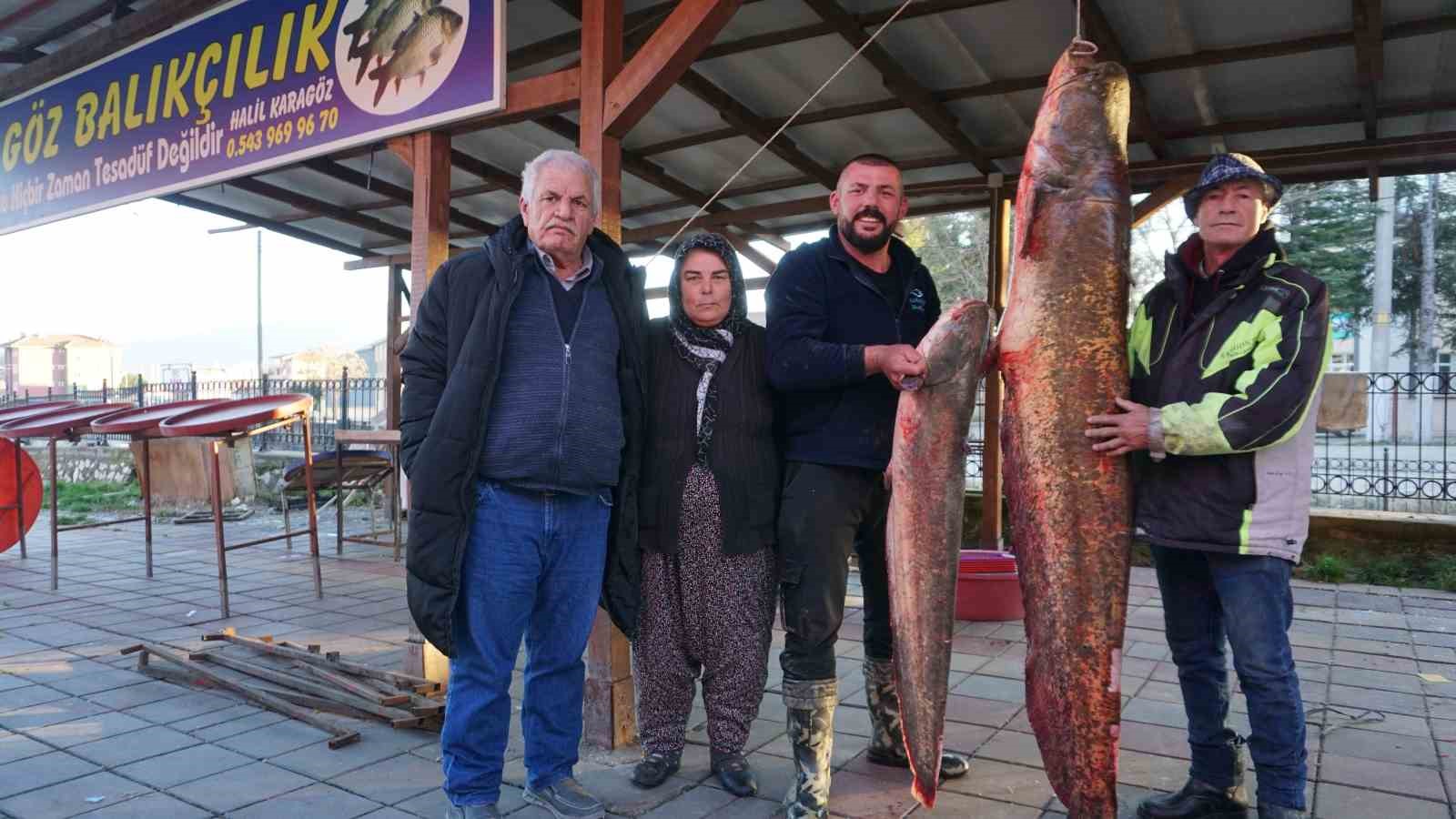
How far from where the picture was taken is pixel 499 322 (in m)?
2.62

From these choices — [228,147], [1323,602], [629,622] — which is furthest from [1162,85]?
[228,147]

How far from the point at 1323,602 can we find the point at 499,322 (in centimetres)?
591

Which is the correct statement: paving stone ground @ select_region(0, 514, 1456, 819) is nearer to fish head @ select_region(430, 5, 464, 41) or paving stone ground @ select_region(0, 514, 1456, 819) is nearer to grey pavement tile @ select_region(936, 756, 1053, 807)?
grey pavement tile @ select_region(936, 756, 1053, 807)

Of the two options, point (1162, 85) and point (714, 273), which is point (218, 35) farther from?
point (1162, 85)

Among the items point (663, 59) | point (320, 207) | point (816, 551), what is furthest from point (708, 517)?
point (320, 207)

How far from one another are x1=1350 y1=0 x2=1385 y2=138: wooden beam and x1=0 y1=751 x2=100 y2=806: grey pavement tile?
619cm

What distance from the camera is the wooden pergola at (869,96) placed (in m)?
3.62

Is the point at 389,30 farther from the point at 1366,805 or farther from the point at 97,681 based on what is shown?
the point at 1366,805

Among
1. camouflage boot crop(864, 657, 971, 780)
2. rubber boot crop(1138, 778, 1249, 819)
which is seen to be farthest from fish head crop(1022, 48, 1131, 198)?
rubber boot crop(1138, 778, 1249, 819)

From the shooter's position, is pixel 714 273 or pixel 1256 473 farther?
pixel 714 273

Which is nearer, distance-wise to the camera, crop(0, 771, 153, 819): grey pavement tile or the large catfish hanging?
the large catfish hanging

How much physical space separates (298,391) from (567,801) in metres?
13.9

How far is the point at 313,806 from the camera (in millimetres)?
2920

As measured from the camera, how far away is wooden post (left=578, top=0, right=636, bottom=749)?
346 cm
